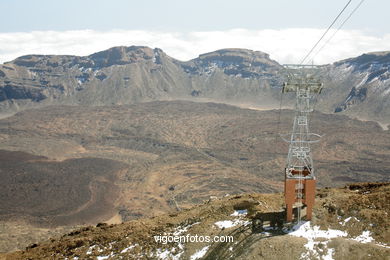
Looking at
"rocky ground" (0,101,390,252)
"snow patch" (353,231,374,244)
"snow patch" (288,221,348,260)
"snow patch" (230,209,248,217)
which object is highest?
"snow patch" (353,231,374,244)

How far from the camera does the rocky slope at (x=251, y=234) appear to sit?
26.2 metres

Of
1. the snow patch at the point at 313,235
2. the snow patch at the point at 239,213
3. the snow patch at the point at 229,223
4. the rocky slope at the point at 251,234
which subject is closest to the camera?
the snow patch at the point at 313,235

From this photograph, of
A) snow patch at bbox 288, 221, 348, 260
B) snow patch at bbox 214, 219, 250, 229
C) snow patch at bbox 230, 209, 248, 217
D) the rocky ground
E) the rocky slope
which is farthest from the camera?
the rocky ground

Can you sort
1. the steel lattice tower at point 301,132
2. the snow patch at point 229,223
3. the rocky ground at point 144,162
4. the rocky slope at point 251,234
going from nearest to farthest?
the rocky slope at point 251,234 < the steel lattice tower at point 301,132 < the snow patch at point 229,223 < the rocky ground at point 144,162

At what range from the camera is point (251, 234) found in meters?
28.7

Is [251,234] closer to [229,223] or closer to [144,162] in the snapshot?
[229,223]

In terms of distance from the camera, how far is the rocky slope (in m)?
26.2

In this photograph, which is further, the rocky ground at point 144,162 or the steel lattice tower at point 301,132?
the rocky ground at point 144,162

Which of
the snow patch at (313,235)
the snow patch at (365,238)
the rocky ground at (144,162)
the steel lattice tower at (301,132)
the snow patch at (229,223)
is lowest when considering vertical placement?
the rocky ground at (144,162)

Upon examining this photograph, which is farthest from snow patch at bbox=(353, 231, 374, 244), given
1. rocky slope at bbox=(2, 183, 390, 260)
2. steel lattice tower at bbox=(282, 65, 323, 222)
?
steel lattice tower at bbox=(282, 65, 323, 222)

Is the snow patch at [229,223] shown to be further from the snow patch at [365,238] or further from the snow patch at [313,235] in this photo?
the snow patch at [365,238]

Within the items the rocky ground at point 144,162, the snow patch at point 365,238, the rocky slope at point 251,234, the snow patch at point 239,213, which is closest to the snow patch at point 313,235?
the rocky slope at point 251,234

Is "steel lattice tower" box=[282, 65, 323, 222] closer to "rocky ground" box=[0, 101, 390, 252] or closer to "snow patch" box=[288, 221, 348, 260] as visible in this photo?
"snow patch" box=[288, 221, 348, 260]

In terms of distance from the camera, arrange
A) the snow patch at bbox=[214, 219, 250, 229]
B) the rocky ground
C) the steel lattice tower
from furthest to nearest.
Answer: the rocky ground → the snow patch at bbox=[214, 219, 250, 229] → the steel lattice tower
